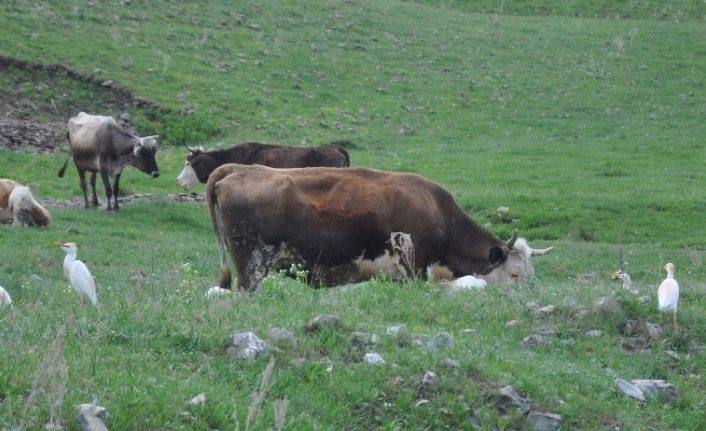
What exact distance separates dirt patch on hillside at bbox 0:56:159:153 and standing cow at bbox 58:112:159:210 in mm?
3472

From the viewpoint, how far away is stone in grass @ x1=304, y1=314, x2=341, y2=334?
8172 mm

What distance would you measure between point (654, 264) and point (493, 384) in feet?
39.6

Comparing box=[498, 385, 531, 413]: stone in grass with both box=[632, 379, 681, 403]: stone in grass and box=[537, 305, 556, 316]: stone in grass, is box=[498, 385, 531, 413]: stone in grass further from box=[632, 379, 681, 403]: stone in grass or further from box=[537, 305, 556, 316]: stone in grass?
box=[537, 305, 556, 316]: stone in grass

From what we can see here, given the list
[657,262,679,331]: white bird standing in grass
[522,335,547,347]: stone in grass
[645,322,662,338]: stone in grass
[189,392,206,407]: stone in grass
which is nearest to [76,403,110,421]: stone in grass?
[189,392,206,407]: stone in grass

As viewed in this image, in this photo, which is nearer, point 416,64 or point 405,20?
point 416,64

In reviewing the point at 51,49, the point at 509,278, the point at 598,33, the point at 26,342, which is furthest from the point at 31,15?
the point at 26,342

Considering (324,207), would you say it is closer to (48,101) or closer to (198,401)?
(198,401)

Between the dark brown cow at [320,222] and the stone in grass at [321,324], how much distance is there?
3.49 meters

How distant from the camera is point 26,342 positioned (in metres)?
7.29

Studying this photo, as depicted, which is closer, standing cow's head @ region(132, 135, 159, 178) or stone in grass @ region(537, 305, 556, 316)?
stone in grass @ region(537, 305, 556, 316)

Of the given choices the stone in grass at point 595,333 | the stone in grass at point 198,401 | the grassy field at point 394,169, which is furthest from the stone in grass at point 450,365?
the stone in grass at point 595,333

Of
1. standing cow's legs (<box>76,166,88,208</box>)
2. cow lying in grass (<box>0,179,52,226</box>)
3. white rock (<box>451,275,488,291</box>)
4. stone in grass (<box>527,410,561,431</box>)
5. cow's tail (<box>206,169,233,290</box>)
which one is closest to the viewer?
stone in grass (<box>527,410,561,431</box>)

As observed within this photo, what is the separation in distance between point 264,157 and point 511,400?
16698 millimetres

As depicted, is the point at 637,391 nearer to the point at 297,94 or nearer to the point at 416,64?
the point at 297,94
